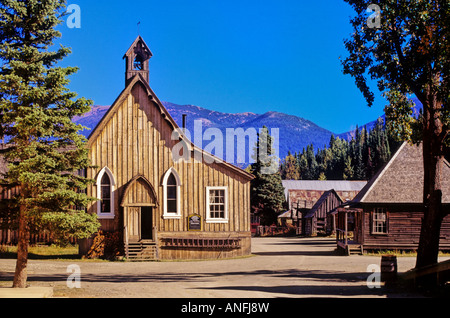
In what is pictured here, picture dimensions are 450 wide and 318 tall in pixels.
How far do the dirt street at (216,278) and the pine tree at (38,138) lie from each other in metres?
2.33

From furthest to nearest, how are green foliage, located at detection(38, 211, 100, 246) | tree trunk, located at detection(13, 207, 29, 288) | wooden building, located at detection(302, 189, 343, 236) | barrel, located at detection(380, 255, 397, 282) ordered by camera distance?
wooden building, located at detection(302, 189, 343, 236) < barrel, located at detection(380, 255, 397, 282) < tree trunk, located at detection(13, 207, 29, 288) < green foliage, located at detection(38, 211, 100, 246)

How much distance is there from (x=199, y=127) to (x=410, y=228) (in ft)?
56.6

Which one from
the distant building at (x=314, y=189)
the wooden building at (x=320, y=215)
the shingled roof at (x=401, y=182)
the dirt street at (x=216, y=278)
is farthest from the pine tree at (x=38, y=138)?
the distant building at (x=314, y=189)

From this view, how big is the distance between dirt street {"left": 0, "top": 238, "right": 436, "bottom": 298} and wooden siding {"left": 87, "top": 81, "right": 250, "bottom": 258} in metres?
2.84

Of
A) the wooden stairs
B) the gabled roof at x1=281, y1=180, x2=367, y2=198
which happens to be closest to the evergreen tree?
the gabled roof at x1=281, y1=180, x2=367, y2=198

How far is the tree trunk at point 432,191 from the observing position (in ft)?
62.7

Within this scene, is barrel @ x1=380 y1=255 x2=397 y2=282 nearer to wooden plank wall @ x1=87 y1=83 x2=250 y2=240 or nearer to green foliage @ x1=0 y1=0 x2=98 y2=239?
green foliage @ x1=0 y1=0 x2=98 y2=239

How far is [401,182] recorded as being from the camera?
3400cm

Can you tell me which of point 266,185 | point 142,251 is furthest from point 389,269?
point 266,185

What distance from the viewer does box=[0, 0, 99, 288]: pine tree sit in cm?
1638

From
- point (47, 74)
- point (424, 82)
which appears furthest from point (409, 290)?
point (47, 74)

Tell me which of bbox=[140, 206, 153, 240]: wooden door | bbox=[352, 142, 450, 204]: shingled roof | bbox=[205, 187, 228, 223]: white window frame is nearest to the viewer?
bbox=[205, 187, 228, 223]: white window frame
